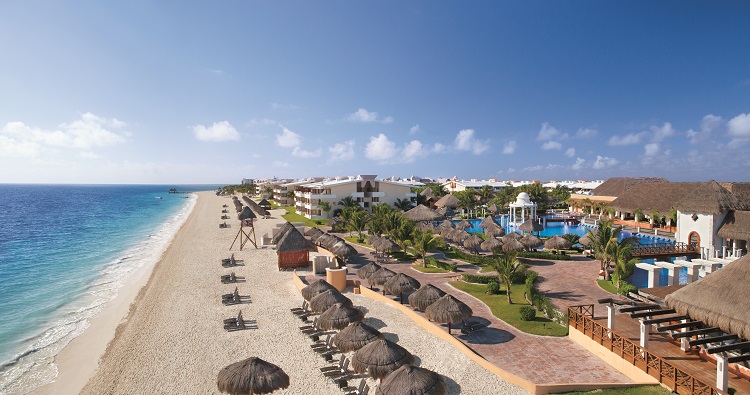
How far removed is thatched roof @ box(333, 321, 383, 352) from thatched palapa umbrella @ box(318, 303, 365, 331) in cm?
146

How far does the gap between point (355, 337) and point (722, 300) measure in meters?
11.2

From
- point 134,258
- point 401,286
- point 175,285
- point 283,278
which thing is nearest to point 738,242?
point 401,286

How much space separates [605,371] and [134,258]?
40443 millimetres

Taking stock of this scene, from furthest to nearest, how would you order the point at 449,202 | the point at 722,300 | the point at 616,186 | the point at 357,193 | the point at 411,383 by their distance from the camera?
the point at 616,186 → the point at 449,202 → the point at 357,193 → the point at 722,300 → the point at 411,383

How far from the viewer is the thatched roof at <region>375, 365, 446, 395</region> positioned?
10673 millimetres

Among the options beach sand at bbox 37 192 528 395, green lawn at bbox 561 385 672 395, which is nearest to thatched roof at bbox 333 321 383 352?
beach sand at bbox 37 192 528 395

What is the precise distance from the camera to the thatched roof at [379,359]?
12383mm

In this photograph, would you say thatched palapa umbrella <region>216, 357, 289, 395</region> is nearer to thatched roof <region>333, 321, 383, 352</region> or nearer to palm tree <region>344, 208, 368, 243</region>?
thatched roof <region>333, 321, 383, 352</region>

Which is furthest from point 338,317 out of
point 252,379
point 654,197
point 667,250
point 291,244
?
point 654,197

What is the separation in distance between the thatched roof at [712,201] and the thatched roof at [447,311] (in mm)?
22423

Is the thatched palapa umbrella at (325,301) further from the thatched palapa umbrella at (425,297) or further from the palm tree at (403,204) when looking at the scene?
the palm tree at (403,204)

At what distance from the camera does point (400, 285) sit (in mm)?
20312

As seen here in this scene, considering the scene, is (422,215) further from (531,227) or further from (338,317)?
(338,317)

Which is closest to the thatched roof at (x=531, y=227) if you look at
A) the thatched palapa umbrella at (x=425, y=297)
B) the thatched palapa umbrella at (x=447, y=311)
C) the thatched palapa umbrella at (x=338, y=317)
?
the thatched palapa umbrella at (x=425, y=297)
